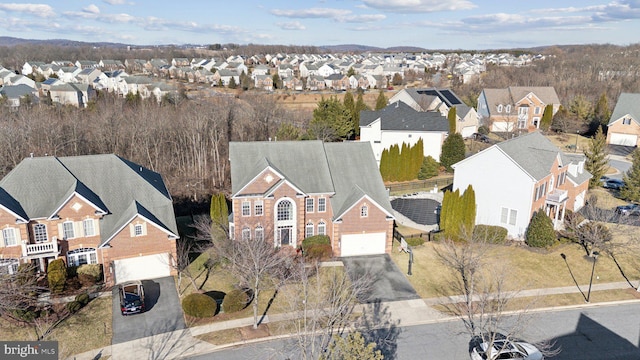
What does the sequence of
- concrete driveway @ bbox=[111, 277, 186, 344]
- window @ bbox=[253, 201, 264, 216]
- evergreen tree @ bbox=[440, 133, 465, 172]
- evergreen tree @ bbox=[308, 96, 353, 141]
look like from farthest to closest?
1. evergreen tree @ bbox=[308, 96, 353, 141]
2. evergreen tree @ bbox=[440, 133, 465, 172]
3. window @ bbox=[253, 201, 264, 216]
4. concrete driveway @ bbox=[111, 277, 186, 344]

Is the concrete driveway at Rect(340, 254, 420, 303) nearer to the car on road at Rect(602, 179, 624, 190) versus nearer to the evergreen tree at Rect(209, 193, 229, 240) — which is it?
the evergreen tree at Rect(209, 193, 229, 240)

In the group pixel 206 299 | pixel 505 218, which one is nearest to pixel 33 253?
pixel 206 299

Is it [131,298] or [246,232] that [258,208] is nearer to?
[246,232]

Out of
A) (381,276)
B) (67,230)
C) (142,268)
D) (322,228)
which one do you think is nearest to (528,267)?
(381,276)

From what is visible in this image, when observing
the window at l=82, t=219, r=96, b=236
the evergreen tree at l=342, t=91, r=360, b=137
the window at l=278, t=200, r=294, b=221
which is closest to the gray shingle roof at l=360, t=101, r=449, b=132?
the evergreen tree at l=342, t=91, r=360, b=137

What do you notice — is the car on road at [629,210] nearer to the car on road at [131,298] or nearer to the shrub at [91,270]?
the car on road at [131,298]

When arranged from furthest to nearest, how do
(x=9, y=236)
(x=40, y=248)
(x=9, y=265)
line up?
(x=40, y=248) < (x=9, y=236) < (x=9, y=265)
